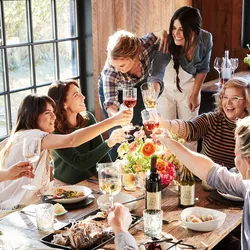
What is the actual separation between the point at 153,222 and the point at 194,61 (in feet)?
6.93

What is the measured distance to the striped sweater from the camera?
3109 mm

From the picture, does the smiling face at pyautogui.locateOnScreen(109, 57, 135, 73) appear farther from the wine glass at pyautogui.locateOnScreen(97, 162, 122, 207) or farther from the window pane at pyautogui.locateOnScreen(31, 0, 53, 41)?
the wine glass at pyautogui.locateOnScreen(97, 162, 122, 207)

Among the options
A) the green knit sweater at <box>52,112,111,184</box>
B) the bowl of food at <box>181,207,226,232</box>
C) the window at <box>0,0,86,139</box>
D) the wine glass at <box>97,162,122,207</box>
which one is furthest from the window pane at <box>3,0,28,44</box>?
the bowl of food at <box>181,207,226,232</box>

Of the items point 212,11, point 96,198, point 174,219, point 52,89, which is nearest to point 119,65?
point 52,89

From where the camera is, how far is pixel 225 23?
19.6 feet

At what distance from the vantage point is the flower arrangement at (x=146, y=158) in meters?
2.48

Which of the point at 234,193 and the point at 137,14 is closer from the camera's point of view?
the point at 234,193

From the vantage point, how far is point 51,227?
221 cm

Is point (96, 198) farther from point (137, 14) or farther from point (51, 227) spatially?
point (137, 14)

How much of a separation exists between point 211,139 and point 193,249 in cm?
123

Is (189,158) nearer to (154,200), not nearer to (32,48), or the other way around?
(154,200)

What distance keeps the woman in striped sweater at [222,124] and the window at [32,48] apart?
119 cm

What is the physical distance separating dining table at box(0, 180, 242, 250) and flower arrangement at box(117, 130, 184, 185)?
4.6 inches

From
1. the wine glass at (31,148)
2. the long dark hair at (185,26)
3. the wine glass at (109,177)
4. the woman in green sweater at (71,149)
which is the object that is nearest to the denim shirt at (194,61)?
the long dark hair at (185,26)
